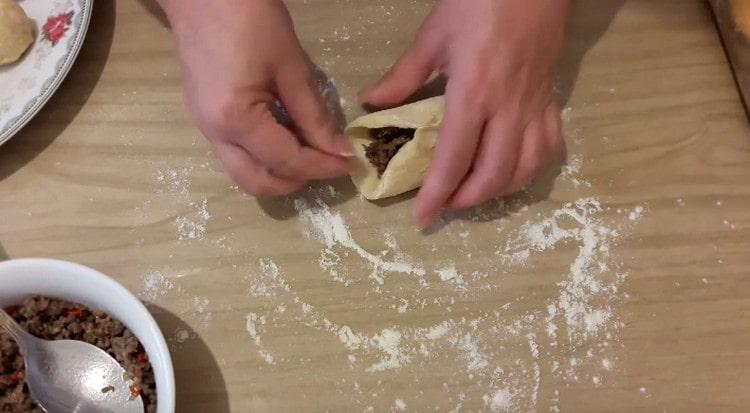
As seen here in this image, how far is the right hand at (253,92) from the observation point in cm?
77

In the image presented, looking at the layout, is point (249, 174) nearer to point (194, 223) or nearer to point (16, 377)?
point (194, 223)

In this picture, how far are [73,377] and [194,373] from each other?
0.14 m

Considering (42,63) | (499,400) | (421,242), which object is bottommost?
(499,400)

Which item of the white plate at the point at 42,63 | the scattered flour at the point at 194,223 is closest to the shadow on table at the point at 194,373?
the scattered flour at the point at 194,223

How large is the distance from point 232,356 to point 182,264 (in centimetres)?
14

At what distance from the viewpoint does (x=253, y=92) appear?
31.1 inches

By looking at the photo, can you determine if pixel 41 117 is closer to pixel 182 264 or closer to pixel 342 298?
pixel 182 264

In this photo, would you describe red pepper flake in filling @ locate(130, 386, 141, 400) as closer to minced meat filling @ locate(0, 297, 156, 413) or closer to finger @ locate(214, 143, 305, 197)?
Result: minced meat filling @ locate(0, 297, 156, 413)

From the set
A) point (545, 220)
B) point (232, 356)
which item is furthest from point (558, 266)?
point (232, 356)

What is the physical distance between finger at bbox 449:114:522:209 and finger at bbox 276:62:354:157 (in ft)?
0.53

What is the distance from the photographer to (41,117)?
0.98 m

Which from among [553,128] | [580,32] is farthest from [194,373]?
[580,32]

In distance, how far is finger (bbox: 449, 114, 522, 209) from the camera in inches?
33.9

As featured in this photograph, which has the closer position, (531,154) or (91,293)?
(91,293)
